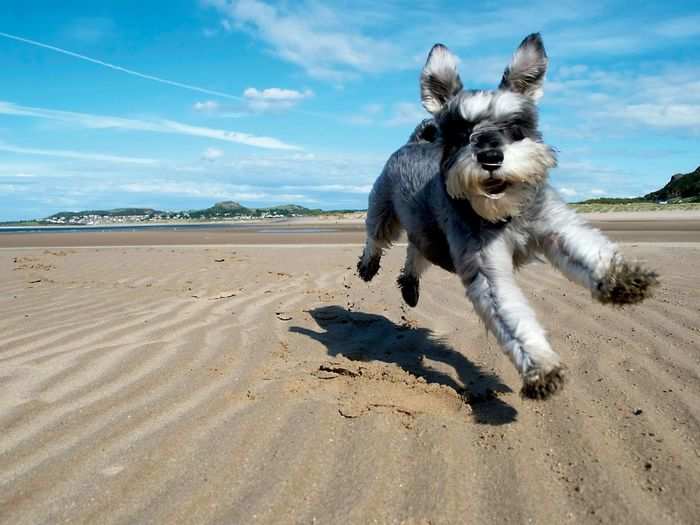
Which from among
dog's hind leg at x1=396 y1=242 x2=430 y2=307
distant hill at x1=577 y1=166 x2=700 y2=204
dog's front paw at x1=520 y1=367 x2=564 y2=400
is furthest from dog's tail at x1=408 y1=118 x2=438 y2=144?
distant hill at x1=577 y1=166 x2=700 y2=204

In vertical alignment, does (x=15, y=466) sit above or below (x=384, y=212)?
below

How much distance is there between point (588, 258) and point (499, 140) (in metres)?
1.03

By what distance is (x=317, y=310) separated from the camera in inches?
296

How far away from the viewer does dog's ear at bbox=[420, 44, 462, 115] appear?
15.5ft

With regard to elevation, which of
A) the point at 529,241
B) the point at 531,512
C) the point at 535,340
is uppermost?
the point at 529,241

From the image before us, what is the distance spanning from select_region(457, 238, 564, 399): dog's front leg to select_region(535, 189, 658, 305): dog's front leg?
1.14 ft

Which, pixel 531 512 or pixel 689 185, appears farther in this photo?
pixel 689 185

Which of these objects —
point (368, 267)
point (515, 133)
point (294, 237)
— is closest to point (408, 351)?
point (368, 267)

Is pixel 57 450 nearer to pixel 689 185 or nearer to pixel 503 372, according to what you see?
pixel 503 372

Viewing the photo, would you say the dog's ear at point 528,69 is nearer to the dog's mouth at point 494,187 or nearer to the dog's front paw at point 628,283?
the dog's mouth at point 494,187

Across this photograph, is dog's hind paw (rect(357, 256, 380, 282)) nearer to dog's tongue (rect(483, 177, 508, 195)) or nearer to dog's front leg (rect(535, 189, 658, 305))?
dog's front leg (rect(535, 189, 658, 305))

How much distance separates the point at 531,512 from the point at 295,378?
7.55 feet

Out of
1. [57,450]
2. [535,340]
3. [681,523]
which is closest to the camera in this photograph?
[681,523]

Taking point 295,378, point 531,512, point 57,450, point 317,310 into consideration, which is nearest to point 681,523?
point 531,512
